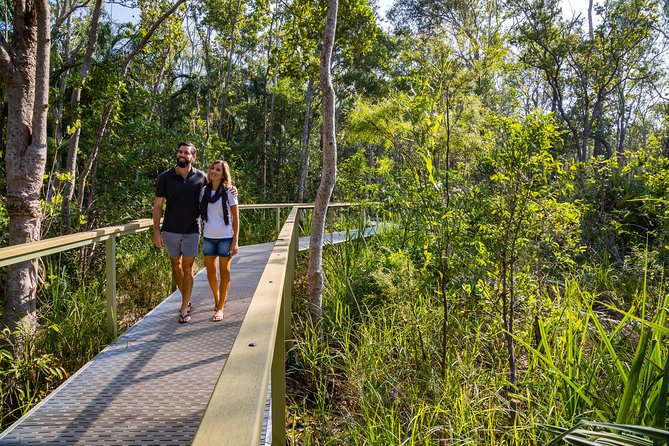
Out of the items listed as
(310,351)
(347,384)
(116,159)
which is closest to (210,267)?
(310,351)

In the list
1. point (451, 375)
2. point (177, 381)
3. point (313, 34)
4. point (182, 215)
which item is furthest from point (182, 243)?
point (313, 34)

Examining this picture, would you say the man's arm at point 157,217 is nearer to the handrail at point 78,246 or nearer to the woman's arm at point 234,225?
the handrail at point 78,246

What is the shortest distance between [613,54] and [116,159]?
1240 cm

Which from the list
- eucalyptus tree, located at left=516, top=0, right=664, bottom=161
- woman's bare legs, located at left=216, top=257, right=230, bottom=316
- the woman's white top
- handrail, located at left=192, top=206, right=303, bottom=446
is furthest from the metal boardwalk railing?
eucalyptus tree, located at left=516, top=0, right=664, bottom=161

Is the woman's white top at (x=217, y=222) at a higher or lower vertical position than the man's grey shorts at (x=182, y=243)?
higher

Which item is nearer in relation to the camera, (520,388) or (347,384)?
(520,388)

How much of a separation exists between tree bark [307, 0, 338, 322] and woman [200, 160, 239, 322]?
121cm

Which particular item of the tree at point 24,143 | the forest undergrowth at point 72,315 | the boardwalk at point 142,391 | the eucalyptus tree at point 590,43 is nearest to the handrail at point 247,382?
the boardwalk at point 142,391

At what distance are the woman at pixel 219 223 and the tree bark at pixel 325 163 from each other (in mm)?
1213

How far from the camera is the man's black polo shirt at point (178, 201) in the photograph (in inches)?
173

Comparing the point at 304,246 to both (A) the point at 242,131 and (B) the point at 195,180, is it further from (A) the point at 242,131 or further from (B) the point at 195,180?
(A) the point at 242,131

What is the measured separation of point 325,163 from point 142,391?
3182 millimetres

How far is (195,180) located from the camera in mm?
4488

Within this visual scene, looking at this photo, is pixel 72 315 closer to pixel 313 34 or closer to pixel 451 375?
pixel 451 375
